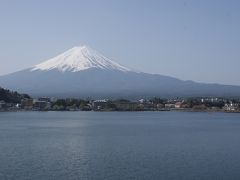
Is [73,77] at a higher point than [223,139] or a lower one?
higher

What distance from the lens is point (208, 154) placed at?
8.57m

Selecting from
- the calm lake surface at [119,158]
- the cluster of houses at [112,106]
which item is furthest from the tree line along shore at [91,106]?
the calm lake surface at [119,158]

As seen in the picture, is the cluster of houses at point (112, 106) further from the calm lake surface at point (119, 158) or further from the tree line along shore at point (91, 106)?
the calm lake surface at point (119, 158)

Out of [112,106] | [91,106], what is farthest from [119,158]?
[91,106]

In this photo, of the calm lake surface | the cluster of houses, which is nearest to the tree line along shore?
the cluster of houses

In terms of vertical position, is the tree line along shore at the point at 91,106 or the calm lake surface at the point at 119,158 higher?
the tree line along shore at the point at 91,106

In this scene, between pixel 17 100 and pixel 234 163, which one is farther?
pixel 17 100

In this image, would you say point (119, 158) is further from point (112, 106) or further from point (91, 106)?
point (91, 106)

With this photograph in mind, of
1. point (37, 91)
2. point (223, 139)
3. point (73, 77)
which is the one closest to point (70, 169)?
point (223, 139)

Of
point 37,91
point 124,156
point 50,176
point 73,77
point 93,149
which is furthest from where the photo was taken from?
point 73,77

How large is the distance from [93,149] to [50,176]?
285 centimetres

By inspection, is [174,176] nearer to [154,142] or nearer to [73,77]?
[154,142]

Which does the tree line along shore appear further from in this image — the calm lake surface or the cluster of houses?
the calm lake surface

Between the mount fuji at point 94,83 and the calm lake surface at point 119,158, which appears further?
the mount fuji at point 94,83
